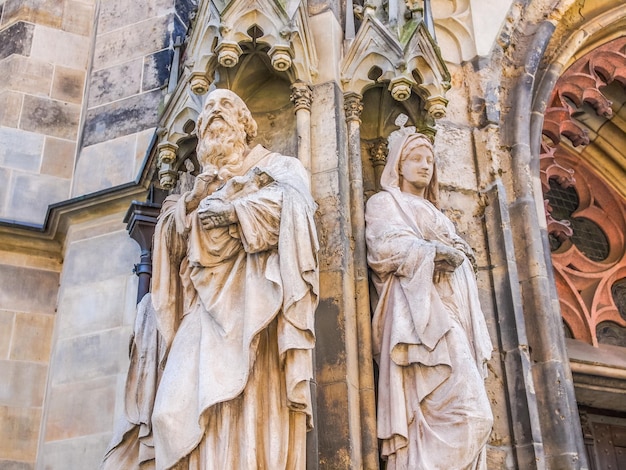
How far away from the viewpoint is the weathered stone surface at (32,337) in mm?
6625

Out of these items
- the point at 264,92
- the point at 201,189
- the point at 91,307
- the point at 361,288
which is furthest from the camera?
the point at 91,307

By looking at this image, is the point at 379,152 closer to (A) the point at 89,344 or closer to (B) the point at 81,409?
(A) the point at 89,344

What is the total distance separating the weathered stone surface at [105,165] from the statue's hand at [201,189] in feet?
9.47

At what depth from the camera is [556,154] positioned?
830cm

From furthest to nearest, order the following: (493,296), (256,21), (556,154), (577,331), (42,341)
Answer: (556,154) < (577,331) < (42,341) < (493,296) < (256,21)

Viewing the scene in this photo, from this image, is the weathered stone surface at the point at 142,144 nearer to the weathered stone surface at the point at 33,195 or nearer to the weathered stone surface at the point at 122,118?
the weathered stone surface at the point at 122,118

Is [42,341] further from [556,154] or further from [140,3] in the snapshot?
[556,154]

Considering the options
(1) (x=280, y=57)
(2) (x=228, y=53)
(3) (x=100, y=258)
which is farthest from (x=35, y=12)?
(1) (x=280, y=57)

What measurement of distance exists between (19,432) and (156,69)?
3.06 m

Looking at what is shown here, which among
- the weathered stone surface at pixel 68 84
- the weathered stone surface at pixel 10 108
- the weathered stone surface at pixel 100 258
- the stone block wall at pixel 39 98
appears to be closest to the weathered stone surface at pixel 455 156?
the weathered stone surface at pixel 100 258

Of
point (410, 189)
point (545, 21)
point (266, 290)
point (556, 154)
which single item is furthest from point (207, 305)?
point (556, 154)

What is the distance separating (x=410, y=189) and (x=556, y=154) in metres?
3.85

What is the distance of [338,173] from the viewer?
14.9 feet

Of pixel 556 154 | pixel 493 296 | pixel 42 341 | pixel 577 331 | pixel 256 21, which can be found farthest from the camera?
pixel 556 154
